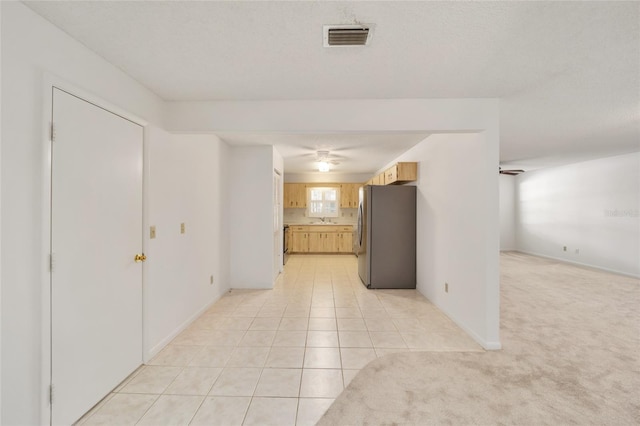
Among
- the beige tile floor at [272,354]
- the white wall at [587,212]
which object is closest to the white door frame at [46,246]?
the beige tile floor at [272,354]

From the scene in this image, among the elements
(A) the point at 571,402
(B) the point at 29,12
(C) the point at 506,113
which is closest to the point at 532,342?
(A) the point at 571,402

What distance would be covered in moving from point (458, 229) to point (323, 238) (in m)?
5.03

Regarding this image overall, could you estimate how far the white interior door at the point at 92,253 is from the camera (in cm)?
162

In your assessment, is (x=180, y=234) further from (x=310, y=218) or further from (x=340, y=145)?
(x=310, y=218)

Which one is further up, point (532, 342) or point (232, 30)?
point (232, 30)

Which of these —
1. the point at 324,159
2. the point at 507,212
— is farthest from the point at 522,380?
the point at 507,212

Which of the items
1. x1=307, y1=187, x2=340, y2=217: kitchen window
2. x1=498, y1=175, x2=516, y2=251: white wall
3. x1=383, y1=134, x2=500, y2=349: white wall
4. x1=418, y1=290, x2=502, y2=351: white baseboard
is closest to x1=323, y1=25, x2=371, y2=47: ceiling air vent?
x1=383, y1=134, x2=500, y2=349: white wall

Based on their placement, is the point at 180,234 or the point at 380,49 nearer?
the point at 380,49

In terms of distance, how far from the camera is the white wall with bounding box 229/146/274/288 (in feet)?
15.1

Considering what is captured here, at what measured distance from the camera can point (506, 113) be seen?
3.04m

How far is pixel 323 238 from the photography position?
793 centimetres

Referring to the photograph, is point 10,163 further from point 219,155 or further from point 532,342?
point 532,342

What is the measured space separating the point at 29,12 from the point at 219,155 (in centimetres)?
263

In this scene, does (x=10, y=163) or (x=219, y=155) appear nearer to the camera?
(x=10, y=163)
